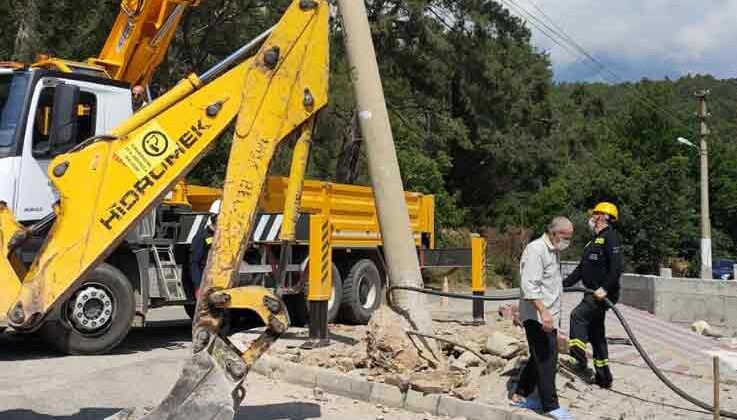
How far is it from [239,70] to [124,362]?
4792 millimetres

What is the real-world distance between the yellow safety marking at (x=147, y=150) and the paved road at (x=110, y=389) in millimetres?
2443

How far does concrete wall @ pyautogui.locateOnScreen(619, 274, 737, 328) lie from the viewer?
1609cm

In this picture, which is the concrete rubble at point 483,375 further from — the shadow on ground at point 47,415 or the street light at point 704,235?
the street light at point 704,235

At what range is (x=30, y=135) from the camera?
30.7ft

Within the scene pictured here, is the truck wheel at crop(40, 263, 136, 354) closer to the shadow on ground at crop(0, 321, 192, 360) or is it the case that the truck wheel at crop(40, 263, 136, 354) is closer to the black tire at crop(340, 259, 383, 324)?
the shadow on ground at crop(0, 321, 192, 360)

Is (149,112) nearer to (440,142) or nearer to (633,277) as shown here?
(633,277)

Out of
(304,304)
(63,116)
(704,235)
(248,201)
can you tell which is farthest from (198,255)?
(704,235)

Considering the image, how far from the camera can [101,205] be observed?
18.9 ft

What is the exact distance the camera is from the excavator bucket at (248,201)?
550 centimetres

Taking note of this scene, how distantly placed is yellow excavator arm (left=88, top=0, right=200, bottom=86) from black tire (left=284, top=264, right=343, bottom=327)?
158 inches

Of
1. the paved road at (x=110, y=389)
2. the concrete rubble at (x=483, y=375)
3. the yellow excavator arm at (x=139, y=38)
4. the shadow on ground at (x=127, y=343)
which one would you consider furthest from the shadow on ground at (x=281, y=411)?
the yellow excavator arm at (x=139, y=38)

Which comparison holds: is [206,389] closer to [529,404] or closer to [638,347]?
[529,404]

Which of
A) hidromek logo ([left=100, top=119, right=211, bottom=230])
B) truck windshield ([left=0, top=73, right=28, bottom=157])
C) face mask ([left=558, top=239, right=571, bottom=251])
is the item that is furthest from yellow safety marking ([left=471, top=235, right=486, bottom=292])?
hidromek logo ([left=100, top=119, right=211, bottom=230])

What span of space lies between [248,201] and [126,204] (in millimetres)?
847
